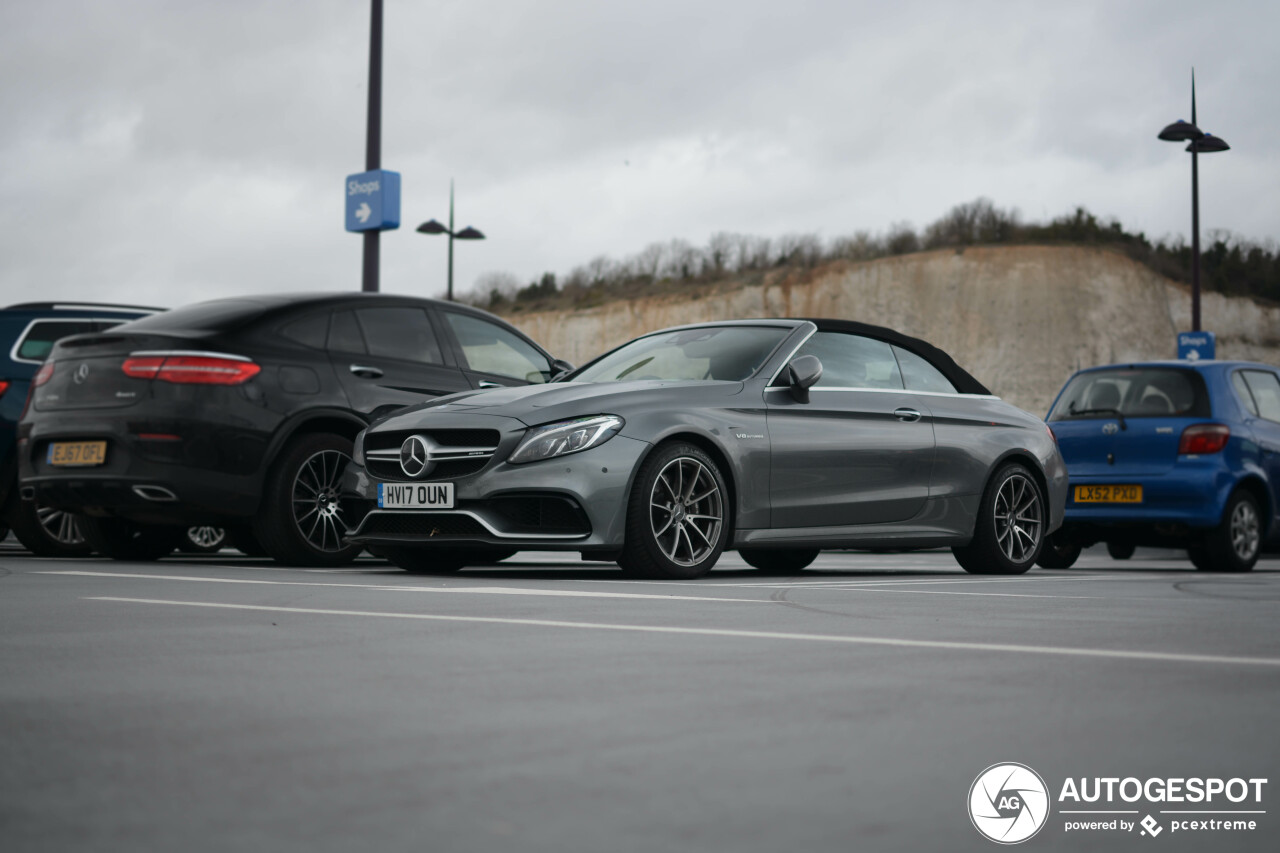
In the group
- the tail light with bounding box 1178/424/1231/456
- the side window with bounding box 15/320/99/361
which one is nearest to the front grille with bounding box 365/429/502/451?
the side window with bounding box 15/320/99/361

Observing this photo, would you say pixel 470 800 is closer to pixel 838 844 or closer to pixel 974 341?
pixel 838 844

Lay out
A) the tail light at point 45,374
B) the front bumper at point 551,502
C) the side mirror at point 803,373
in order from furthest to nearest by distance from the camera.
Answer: the tail light at point 45,374, the side mirror at point 803,373, the front bumper at point 551,502

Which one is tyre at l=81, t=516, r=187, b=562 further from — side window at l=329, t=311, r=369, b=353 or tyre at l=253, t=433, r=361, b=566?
side window at l=329, t=311, r=369, b=353

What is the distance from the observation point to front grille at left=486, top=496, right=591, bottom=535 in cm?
817

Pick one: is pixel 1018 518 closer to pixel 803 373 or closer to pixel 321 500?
pixel 803 373

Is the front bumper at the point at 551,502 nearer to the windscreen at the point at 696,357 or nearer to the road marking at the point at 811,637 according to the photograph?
the windscreen at the point at 696,357

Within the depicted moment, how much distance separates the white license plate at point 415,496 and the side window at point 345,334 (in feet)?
5.48

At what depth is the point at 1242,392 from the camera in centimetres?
1201

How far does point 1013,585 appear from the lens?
8.47 meters

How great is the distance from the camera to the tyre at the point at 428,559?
916 centimetres

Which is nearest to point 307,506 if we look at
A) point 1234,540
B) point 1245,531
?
point 1234,540

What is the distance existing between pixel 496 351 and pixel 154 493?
2745mm

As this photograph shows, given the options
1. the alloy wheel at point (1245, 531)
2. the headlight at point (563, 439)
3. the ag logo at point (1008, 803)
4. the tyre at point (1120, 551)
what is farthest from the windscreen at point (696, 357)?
the tyre at point (1120, 551)

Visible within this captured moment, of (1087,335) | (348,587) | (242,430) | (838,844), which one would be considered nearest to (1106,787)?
(838,844)
